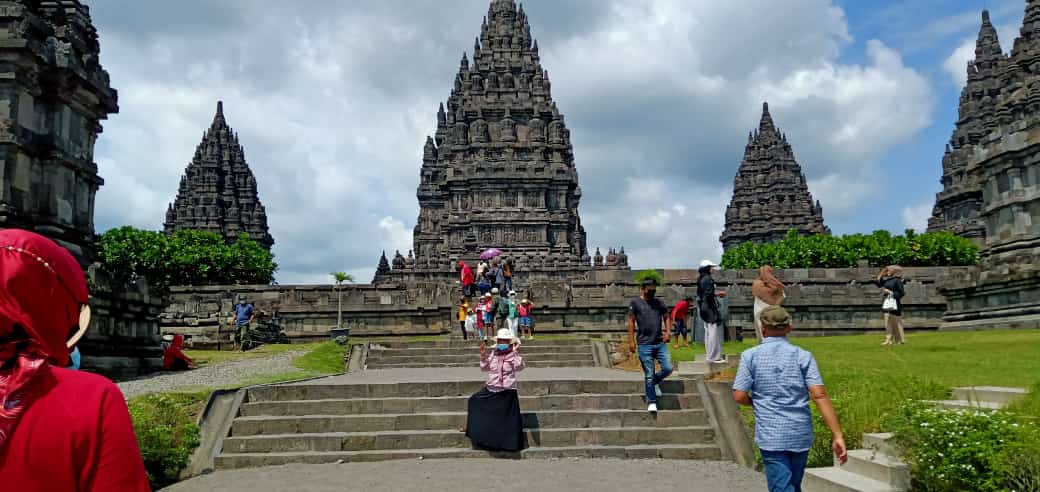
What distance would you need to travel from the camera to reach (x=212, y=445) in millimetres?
9797

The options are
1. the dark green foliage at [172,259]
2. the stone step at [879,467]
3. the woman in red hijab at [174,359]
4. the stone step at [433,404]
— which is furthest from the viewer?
the dark green foliage at [172,259]

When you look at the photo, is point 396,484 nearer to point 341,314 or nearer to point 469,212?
point 341,314

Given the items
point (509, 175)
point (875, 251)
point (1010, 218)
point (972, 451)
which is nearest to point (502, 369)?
point (972, 451)

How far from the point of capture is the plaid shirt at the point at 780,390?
5230 mm

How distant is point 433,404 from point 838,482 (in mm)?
5912

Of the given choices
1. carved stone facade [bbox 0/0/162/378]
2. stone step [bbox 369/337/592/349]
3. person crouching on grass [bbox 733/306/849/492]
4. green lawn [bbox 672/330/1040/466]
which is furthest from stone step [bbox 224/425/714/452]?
stone step [bbox 369/337/592/349]

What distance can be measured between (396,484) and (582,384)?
4007 mm

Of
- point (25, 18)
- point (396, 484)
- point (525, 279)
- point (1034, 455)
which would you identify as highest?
point (25, 18)

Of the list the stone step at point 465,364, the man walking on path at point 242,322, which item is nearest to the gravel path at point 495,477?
the stone step at point 465,364

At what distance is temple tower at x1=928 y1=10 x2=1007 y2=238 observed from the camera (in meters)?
51.7

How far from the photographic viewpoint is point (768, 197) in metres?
72.1

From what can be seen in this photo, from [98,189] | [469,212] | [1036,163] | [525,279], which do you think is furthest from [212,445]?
[469,212]

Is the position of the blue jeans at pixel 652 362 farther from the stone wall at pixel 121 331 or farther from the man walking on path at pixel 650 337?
the stone wall at pixel 121 331

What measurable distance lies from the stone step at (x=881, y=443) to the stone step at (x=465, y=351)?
→ 1149cm
